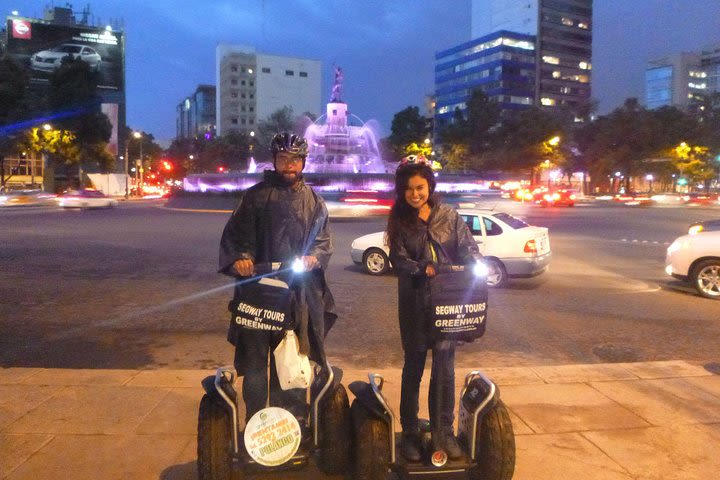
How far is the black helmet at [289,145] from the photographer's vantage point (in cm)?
366

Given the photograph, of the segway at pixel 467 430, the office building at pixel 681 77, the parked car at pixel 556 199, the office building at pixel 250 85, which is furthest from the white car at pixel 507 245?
the office building at pixel 681 77

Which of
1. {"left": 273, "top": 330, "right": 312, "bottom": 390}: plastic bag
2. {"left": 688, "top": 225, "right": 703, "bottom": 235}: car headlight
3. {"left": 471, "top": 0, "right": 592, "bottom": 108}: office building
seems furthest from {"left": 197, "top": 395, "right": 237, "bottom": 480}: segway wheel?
{"left": 471, "top": 0, "right": 592, "bottom": 108}: office building

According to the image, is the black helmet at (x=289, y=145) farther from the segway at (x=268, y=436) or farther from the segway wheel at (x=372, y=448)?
the segway wheel at (x=372, y=448)

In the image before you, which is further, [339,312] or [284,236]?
[339,312]

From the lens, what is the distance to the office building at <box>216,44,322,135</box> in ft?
438

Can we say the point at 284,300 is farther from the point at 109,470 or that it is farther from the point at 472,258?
the point at 109,470

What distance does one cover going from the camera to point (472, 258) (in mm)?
3521

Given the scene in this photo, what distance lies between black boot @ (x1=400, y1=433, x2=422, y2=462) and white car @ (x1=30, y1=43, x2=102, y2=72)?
82.5 metres

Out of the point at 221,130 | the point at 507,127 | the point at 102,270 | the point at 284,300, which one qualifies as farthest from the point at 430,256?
the point at 221,130

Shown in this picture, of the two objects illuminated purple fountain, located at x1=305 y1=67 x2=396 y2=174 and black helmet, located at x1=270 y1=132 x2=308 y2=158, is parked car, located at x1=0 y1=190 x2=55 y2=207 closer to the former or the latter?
illuminated purple fountain, located at x1=305 y1=67 x2=396 y2=174

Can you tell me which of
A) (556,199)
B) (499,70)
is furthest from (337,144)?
(499,70)

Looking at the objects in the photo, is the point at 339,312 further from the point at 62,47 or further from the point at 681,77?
the point at 681,77

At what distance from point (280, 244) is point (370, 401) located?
982 mm

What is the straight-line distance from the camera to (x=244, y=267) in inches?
137
